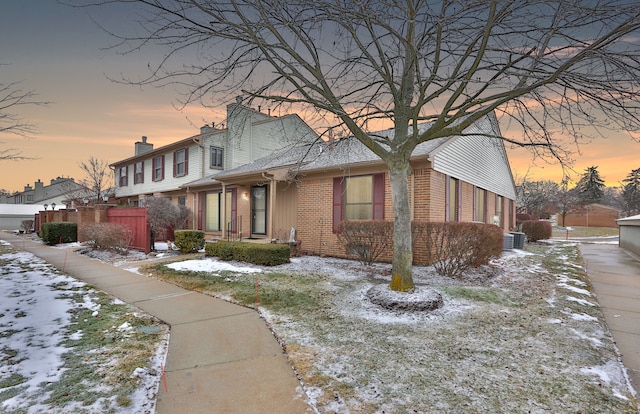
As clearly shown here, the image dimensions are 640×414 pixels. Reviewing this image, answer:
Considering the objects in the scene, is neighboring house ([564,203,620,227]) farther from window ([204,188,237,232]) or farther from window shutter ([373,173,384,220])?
window ([204,188,237,232])

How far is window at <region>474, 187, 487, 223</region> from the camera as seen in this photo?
13.9 m

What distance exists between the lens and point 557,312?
513 centimetres

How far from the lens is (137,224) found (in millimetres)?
12773

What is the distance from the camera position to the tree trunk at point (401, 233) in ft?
18.4

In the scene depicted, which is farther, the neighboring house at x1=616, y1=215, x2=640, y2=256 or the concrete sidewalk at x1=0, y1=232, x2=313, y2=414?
the neighboring house at x1=616, y1=215, x2=640, y2=256

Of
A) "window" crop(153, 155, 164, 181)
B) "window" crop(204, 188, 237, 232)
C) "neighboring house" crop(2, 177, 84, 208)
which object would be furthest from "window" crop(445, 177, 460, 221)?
"neighboring house" crop(2, 177, 84, 208)

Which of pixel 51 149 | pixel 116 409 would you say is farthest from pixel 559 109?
pixel 51 149

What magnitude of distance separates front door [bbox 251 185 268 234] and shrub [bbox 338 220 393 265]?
576 cm

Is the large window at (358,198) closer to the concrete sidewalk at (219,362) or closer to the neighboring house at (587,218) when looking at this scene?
the concrete sidewalk at (219,362)

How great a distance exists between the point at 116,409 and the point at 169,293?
386 cm

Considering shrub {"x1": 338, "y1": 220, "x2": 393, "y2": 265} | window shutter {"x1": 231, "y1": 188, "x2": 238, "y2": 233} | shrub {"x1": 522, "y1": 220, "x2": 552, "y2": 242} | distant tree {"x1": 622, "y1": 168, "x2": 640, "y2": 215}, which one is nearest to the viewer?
shrub {"x1": 338, "y1": 220, "x2": 393, "y2": 265}

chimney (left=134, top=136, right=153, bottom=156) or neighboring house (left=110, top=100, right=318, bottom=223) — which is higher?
chimney (left=134, top=136, right=153, bottom=156)

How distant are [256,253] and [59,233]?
1274cm

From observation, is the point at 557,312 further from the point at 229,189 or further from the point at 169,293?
the point at 229,189
